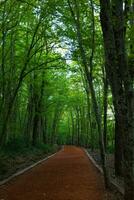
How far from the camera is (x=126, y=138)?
28.7 ft

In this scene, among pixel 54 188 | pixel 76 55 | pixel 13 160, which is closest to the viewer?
pixel 54 188

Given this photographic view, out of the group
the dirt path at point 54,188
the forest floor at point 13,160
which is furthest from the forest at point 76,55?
the dirt path at point 54,188

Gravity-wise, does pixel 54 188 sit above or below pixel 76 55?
below

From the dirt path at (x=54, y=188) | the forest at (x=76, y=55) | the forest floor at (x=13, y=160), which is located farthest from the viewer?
the forest floor at (x=13, y=160)

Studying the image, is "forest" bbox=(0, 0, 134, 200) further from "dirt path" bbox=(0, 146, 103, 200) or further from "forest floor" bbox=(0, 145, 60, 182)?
"dirt path" bbox=(0, 146, 103, 200)

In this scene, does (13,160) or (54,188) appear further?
(13,160)

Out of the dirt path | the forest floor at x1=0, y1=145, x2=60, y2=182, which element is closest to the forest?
the forest floor at x1=0, y1=145, x2=60, y2=182

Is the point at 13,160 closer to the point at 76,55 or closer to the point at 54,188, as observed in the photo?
the point at 76,55

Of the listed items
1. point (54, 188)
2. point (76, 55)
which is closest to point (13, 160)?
point (76, 55)

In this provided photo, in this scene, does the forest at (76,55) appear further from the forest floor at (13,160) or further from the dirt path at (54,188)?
the dirt path at (54,188)

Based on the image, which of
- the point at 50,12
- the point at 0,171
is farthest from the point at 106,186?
the point at 50,12

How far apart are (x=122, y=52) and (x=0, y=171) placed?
8152mm

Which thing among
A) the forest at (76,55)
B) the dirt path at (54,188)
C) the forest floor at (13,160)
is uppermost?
the forest at (76,55)

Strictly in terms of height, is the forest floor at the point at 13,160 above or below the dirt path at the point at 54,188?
above
